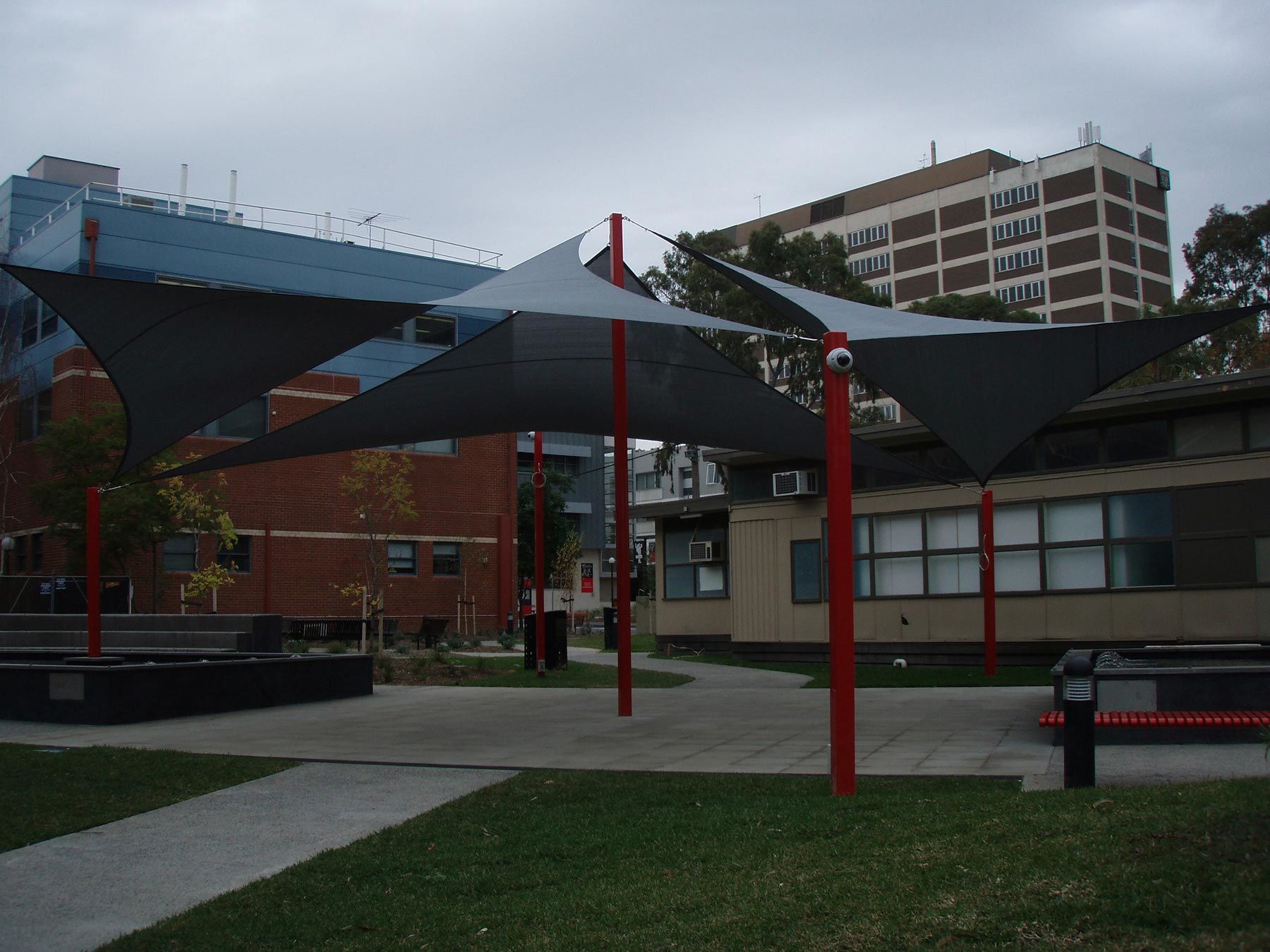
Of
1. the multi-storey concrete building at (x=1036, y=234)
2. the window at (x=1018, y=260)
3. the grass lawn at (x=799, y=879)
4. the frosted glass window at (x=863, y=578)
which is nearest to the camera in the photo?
the grass lawn at (x=799, y=879)

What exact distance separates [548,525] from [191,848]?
1763 inches

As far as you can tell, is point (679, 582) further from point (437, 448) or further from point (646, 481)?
point (646, 481)

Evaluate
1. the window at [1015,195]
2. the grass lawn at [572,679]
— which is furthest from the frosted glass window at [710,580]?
the window at [1015,195]

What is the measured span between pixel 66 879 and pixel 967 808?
165 inches

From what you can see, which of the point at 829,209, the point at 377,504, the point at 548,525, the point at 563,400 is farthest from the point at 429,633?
the point at 829,209

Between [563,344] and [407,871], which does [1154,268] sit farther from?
[407,871]

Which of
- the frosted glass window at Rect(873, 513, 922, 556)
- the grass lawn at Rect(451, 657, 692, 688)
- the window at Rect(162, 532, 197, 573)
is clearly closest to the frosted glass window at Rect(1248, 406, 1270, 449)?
the frosted glass window at Rect(873, 513, 922, 556)

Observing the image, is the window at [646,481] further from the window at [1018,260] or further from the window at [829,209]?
the window at [1018,260]

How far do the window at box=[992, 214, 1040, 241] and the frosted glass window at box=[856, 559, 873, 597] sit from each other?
4266cm

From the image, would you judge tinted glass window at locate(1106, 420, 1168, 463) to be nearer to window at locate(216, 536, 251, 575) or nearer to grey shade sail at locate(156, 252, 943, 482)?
grey shade sail at locate(156, 252, 943, 482)

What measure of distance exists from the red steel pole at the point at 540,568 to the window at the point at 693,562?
5.55 m

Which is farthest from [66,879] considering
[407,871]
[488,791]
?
[488,791]

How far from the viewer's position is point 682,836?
5.34 m

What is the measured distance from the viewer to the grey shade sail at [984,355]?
850cm
